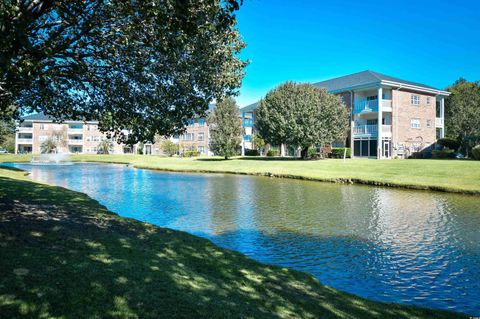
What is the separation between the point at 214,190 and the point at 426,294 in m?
19.7

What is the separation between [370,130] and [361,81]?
7.79m

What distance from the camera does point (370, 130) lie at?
173 feet

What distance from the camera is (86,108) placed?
44.3ft

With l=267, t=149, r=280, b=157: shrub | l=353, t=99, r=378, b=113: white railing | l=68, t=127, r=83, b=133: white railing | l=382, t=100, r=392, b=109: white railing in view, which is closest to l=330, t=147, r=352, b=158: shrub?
l=353, t=99, r=378, b=113: white railing

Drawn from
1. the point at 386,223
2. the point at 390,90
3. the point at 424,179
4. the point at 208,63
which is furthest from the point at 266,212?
the point at 390,90

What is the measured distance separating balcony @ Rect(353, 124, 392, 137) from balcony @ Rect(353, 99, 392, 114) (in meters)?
2.26

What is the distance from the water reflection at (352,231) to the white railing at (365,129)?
28372 mm

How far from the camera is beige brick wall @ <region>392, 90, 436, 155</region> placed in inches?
2056

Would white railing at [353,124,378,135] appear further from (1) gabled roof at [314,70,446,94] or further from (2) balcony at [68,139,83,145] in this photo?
(2) balcony at [68,139,83,145]

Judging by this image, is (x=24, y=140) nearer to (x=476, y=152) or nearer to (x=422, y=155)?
(x=422, y=155)

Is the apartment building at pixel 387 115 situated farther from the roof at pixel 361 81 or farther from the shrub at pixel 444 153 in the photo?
the shrub at pixel 444 153

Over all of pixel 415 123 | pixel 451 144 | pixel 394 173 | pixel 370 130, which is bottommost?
pixel 394 173

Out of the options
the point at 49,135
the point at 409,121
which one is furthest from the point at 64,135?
the point at 409,121

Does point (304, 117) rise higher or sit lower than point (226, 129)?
higher
